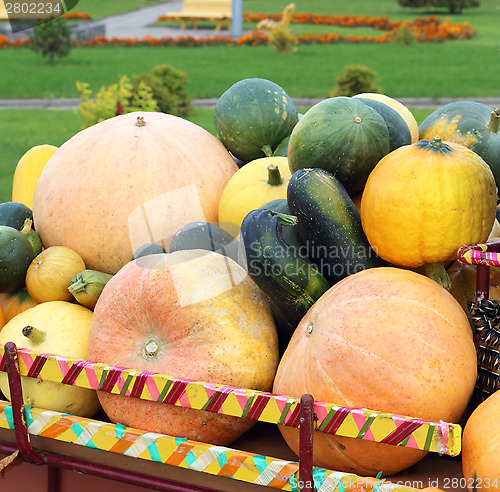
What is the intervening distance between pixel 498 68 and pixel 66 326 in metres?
14.1

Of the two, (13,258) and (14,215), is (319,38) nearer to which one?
(14,215)

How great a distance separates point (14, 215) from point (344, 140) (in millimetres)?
1552

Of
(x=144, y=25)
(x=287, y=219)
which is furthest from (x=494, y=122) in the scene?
(x=144, y=25)

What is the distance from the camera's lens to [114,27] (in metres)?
20.6

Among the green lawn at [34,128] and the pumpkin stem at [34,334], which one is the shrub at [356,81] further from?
the pumpkin stem at [34,334]

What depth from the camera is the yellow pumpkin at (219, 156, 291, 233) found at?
2.59m

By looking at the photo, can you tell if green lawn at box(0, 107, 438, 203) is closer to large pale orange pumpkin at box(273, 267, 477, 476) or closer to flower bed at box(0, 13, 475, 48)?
flower bed at box(0, 13, 475, 48)

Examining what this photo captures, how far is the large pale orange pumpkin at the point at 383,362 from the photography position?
1.86 metres

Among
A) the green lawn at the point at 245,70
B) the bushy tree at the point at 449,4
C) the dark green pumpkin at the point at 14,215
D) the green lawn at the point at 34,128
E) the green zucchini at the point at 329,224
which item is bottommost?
the green lawn at the point at 34,128

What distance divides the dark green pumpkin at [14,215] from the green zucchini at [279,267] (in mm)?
1285

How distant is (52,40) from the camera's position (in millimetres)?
16328

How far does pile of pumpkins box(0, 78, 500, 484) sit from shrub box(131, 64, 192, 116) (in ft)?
25.9

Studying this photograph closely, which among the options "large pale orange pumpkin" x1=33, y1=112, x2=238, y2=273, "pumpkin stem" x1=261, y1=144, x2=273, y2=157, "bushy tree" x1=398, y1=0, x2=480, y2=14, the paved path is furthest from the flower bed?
"large pale orange pumpkin" x1=33, y1=112, x2=238, y2=273

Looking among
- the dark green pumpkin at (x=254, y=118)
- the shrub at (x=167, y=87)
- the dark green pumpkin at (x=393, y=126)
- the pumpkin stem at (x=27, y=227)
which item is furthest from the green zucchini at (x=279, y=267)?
the shrub at (x=167, y=87)
